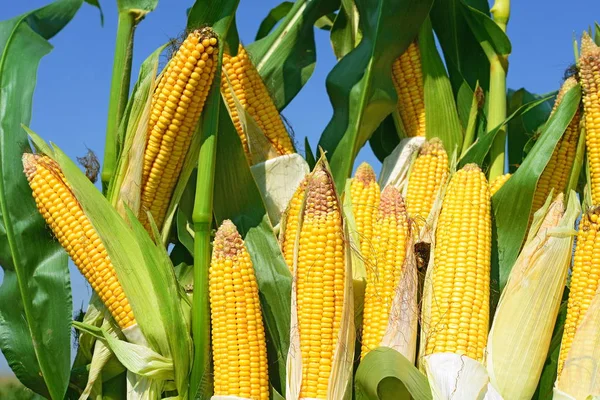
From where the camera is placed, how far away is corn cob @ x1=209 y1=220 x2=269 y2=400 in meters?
2.79

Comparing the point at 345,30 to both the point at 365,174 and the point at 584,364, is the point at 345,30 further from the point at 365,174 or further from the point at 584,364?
the point at 584,364

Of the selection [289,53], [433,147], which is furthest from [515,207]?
[289,53]

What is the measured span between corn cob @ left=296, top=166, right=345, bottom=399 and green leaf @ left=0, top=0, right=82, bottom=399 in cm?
107

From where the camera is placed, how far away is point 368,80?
382 centimetres

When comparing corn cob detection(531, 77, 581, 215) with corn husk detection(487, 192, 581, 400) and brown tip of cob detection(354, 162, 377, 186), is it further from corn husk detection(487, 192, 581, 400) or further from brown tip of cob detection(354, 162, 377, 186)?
brown tip of cob detection(354, 162, 377, 186)

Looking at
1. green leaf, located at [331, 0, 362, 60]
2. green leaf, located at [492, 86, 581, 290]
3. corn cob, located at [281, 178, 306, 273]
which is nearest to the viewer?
corn cob, located at [281, 178, 306, 273]

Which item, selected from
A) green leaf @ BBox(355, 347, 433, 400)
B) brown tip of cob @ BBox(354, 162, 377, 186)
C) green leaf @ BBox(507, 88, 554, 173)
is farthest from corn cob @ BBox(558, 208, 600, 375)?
green leaf @ BBox(507, 88, 554, 173)

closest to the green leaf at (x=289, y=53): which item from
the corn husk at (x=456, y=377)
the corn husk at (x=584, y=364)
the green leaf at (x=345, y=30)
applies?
the green leaf at (x=345, y=30)

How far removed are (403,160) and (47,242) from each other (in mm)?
1717

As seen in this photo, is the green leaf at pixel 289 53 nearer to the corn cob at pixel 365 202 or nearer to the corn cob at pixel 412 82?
the corn cob at pixel 412 82

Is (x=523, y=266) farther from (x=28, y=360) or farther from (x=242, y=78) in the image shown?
(x=28, y=360)

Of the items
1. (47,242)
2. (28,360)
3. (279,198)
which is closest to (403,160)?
(279,198)

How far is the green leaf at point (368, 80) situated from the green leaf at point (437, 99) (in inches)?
5.4

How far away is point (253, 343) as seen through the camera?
2832 mm
